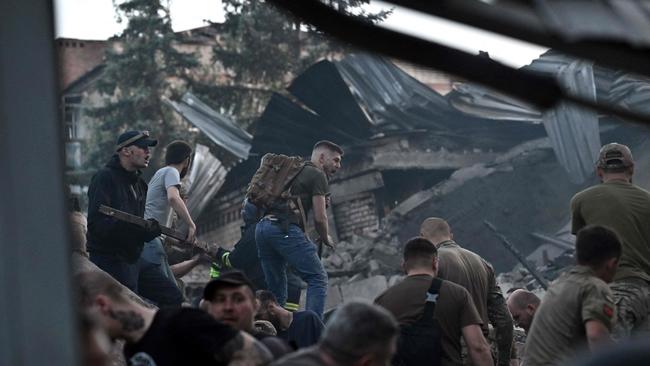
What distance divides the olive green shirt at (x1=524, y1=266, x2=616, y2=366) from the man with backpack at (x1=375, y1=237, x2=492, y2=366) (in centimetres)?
98

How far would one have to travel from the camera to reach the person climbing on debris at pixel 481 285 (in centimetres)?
900

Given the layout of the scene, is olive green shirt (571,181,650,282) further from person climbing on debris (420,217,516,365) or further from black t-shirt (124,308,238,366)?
black t-shirt (124,308,238,366)

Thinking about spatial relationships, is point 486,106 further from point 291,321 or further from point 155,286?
point 291,321

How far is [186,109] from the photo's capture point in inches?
1072

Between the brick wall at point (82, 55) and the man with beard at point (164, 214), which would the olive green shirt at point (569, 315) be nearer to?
the man with beard at point (164, 214)

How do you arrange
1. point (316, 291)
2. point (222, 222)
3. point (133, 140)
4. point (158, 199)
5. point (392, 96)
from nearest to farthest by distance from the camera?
point (133, 140)
point (316, 291)
point (158, 199)
point (392, 96)
point (222, 222)

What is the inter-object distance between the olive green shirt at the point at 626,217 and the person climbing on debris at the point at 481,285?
3.05 ft

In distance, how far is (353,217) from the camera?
2288 centimetres

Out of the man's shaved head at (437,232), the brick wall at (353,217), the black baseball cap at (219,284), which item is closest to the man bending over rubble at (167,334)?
the black baseball cap at (219,284)

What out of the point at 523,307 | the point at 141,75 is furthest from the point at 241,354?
the point at 141,75

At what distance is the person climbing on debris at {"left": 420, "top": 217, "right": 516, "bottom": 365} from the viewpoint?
900 cm

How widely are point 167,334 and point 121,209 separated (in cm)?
496

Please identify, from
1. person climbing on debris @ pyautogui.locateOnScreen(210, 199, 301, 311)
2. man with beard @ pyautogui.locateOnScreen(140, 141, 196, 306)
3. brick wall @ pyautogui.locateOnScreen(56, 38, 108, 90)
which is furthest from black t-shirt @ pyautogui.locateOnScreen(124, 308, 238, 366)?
brick wall @ pyautogui.locateOnScreen(56, 38, 108, 90)

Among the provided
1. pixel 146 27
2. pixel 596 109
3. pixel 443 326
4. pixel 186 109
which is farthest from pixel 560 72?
pixel 596 109
